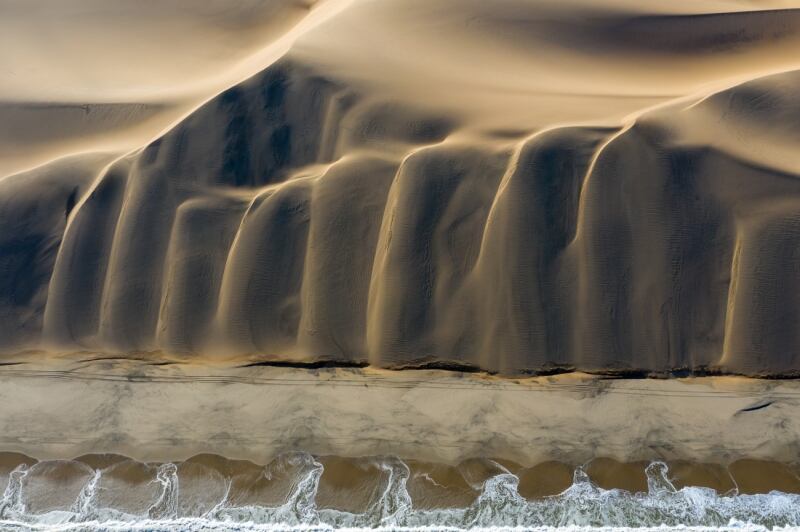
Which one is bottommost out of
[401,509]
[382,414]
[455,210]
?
[401,509]

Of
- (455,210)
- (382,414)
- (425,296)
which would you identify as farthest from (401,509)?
(455,210)

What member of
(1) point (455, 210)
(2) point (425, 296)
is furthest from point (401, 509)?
(1) point (455, 210)

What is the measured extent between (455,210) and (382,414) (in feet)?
6.90

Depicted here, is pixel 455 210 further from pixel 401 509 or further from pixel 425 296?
pixel 401 509

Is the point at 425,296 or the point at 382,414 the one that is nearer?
the point at 425,296

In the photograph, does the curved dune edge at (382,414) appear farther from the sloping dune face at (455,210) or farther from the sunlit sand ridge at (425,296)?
the sloping dune face at (455,210)

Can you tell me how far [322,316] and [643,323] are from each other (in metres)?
3.04

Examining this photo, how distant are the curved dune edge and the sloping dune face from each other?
23 centimetres

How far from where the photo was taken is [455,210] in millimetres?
5246

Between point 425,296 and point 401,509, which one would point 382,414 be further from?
point 425,296

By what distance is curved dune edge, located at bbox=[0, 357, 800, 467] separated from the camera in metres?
5.18

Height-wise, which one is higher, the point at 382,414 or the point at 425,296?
the point at 425,296

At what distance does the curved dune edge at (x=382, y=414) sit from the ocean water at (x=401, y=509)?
0.84 ft

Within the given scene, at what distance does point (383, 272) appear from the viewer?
5270mm
